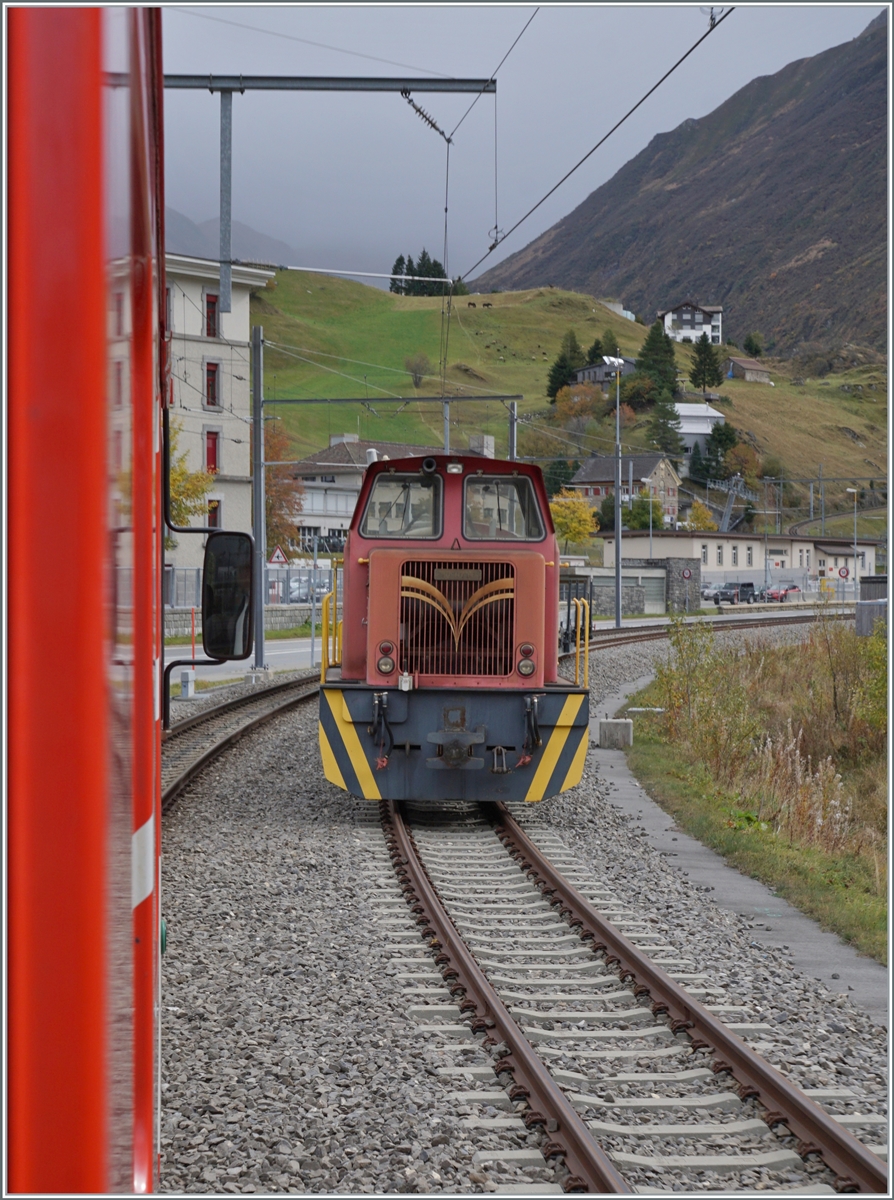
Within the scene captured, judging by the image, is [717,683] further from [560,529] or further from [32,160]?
[560,529]

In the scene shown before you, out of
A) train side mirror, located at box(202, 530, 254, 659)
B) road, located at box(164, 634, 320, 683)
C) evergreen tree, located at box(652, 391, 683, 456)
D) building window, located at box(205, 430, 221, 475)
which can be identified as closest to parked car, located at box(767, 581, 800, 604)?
building window, located at box(205, 430, 221, 475)

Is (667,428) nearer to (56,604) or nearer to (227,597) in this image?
(227,597)

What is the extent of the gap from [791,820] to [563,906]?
4.59 metres

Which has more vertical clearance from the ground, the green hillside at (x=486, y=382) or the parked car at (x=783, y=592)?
the green hillside at (x=486, y=382)

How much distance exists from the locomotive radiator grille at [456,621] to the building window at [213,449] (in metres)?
36.7

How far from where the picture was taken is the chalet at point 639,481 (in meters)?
100

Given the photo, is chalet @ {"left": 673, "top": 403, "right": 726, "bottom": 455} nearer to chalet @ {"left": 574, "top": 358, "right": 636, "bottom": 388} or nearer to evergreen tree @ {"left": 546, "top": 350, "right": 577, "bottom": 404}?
chalet @ {"left": 574, "top": 358, "right": 636, "bottom": 388}

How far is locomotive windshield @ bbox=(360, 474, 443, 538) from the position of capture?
412 inches

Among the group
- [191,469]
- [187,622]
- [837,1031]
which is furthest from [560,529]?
[837,1031]

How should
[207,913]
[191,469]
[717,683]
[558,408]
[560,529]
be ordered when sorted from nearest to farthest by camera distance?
[207,913], [717,683], [191,469], [560,529], [558,408]

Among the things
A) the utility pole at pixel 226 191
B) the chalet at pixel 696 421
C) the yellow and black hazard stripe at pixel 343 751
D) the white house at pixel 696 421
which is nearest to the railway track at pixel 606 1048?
the yellow and black hazard stripe at pixel 343 751

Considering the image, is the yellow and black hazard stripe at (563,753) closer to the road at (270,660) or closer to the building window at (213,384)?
the road at (270,660)

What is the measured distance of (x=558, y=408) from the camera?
126 meters

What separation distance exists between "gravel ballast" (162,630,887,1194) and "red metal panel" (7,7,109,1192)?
123 inches
